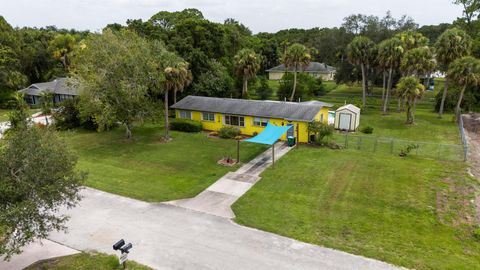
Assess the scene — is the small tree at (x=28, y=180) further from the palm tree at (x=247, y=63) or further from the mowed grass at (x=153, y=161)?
the palm tree at (x=247, y=63)

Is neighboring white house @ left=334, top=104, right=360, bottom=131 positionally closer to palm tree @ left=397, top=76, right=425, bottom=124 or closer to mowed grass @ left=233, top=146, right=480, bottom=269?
palm tree @ left=397, top=76, right=425, bottom=124

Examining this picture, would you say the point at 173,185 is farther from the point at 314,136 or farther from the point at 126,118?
the point at 314,136

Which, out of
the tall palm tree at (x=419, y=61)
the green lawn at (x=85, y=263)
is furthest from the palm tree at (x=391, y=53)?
the green lawn at (x=85, y=263)

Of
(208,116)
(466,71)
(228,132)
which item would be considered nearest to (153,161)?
(228,132)

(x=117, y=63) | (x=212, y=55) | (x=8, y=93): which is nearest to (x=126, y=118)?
(x=117, y=63)

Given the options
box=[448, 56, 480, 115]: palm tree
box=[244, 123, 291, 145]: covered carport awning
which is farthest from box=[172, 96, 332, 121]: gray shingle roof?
box=[448, 56, 480, 115]: palm tree
